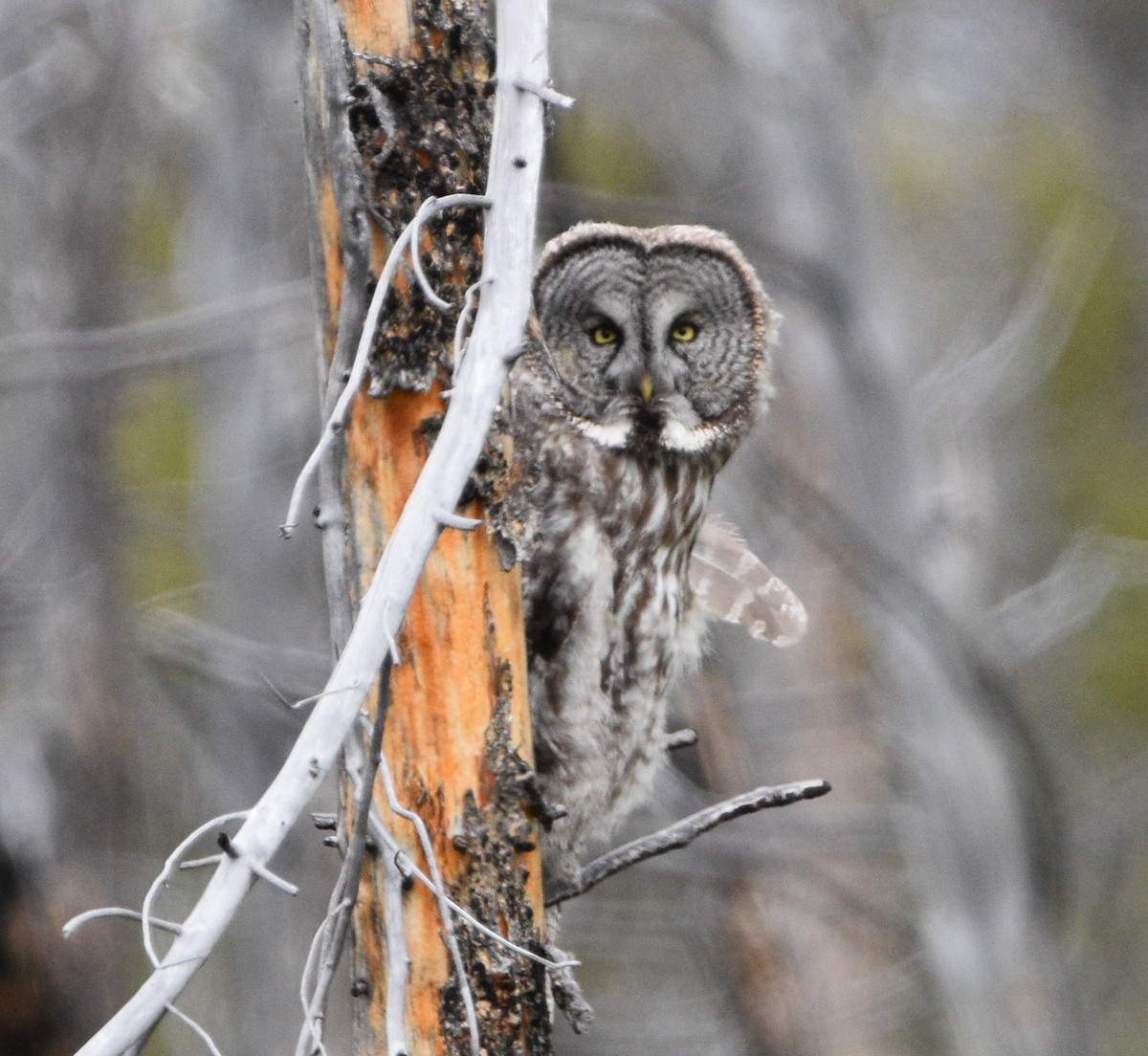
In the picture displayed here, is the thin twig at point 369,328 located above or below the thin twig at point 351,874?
above

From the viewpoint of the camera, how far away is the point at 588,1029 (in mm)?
2594

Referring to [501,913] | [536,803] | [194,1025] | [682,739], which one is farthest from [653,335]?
[194,1025]

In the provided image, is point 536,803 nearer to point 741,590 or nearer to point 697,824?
point 697,824

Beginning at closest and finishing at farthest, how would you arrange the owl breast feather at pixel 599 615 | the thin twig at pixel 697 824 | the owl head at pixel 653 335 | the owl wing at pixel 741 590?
the thin twig at pixel 697 824 → the owl breast feather at pixel 599 615 → the owl head at pixel 653 335 → the owl wing at pixel 741 590

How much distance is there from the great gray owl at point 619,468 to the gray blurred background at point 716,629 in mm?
1406

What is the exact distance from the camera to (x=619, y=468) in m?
2.99

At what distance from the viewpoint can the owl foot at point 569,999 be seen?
2502 mm

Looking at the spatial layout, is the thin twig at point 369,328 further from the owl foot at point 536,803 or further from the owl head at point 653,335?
the owl head at point 653,335

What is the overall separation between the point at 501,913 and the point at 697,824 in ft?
1.43

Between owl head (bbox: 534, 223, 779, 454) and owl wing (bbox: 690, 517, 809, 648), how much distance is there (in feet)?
1.49

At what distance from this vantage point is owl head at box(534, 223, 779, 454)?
312cm

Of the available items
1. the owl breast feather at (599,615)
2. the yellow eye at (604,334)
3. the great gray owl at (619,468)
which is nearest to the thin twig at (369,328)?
the great gray owl at (619,468)

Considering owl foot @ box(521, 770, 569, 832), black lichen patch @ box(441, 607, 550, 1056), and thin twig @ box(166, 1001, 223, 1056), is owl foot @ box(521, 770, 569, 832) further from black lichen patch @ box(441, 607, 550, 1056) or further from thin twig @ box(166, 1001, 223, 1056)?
thin twig @ box(166, 1001, 223, 1056)

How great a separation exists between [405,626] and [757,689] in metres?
3.71
